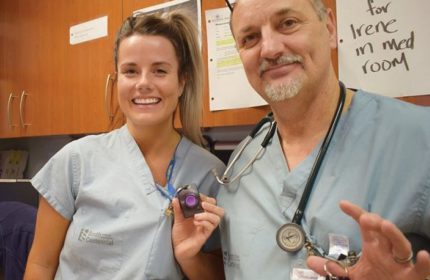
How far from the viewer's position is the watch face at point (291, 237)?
68 centimetres

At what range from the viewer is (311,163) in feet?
2.52

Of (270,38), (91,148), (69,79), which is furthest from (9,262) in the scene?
(270,38)

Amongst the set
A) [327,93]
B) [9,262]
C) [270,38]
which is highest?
[270,38]

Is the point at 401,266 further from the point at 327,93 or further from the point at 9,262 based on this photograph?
the point at 9,262

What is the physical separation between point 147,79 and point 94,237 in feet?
1.42

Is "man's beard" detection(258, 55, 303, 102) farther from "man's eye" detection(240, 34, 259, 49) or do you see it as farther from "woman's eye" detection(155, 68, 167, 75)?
"woman's eye" detection(155, 68, 167, 75)

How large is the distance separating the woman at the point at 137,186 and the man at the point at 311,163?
0.12 meters

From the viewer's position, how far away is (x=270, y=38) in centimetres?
79

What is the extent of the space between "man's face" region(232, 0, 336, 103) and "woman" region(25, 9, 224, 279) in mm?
285

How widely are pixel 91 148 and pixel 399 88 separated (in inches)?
33.5

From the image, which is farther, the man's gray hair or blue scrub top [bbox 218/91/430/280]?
the man's gray hair

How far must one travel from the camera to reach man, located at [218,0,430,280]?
0.65 metres

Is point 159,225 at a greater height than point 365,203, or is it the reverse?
point 365,203

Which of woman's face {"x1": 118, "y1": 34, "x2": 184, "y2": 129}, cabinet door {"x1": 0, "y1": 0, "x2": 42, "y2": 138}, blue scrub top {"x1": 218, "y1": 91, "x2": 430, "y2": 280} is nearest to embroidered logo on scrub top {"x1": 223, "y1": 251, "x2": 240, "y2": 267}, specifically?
blue scrub top {"x1": 218, "y1": 91, "x2": 430, "y2": 280}
